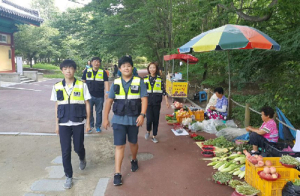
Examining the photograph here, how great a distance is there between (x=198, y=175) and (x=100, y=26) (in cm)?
1940

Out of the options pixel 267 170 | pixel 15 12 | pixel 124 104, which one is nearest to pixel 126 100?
pixel 124 104

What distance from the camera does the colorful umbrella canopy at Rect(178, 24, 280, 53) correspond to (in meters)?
4.99

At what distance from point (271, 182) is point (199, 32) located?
12246 millimetres

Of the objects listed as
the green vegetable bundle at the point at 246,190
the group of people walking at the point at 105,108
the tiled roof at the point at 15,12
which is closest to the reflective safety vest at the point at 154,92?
the group of people walking at the point at 105,108

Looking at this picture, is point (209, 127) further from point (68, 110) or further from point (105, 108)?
point (68, 110)

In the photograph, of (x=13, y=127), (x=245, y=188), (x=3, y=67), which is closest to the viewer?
(x=245, y=188)

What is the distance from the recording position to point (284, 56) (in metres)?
6.46

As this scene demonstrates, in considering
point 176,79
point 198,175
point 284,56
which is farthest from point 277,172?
point 176,79

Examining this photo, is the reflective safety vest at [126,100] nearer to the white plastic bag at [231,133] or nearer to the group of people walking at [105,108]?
the group of people walking at [105,108]

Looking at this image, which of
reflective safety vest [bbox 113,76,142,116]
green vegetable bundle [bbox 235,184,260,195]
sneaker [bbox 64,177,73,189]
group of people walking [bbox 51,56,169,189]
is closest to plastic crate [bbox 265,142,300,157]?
green vegetable bundle [bbox 235,184,260,195]

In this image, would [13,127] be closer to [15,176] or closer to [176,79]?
[15,176]

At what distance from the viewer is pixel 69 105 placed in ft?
12.2

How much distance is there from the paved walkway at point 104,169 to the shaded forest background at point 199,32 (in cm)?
299

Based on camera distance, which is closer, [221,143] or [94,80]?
[221,143]
